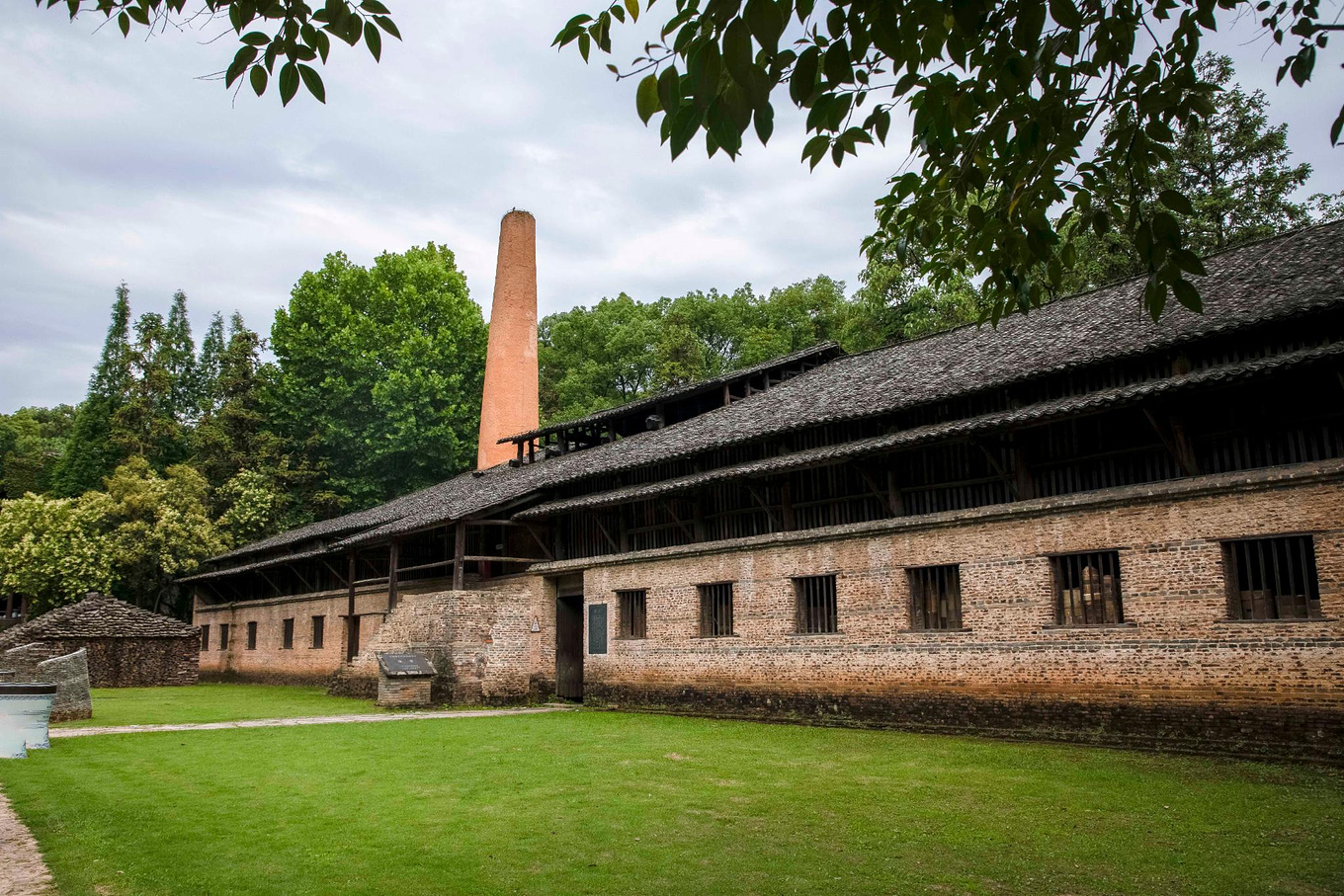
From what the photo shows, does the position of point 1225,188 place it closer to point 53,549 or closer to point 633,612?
point 633,612

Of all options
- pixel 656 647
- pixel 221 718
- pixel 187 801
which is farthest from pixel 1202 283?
pixel 221 718

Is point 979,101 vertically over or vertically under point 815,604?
over

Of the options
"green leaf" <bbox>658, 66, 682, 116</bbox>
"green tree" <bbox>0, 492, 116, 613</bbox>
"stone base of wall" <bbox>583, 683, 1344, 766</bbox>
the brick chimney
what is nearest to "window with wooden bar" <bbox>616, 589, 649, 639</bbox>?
"stone base of wall" <bbox>583, 683, 1344, 766</bbox>

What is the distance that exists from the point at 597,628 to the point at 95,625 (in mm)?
19029

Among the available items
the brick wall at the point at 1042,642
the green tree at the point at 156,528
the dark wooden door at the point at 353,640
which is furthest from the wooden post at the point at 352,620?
the brick wall at the point at 1042,642

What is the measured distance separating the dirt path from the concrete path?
8.17m

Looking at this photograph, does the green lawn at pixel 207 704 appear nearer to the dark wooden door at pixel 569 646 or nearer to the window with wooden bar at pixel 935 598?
the dark wooden door at pixel 569 646

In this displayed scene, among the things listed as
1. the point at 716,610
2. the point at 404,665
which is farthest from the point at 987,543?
the point at 404,665

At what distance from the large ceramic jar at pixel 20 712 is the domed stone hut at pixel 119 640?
18.6 metres

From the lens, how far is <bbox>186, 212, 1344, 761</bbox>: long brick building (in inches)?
455

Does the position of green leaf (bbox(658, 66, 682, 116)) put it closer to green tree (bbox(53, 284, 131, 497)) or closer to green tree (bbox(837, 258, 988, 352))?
green tree (bbox(837, 258, 988, 352))

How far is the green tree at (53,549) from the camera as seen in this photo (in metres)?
36.7

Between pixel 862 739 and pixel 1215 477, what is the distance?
582 centimetres

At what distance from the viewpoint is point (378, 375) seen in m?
45.2
